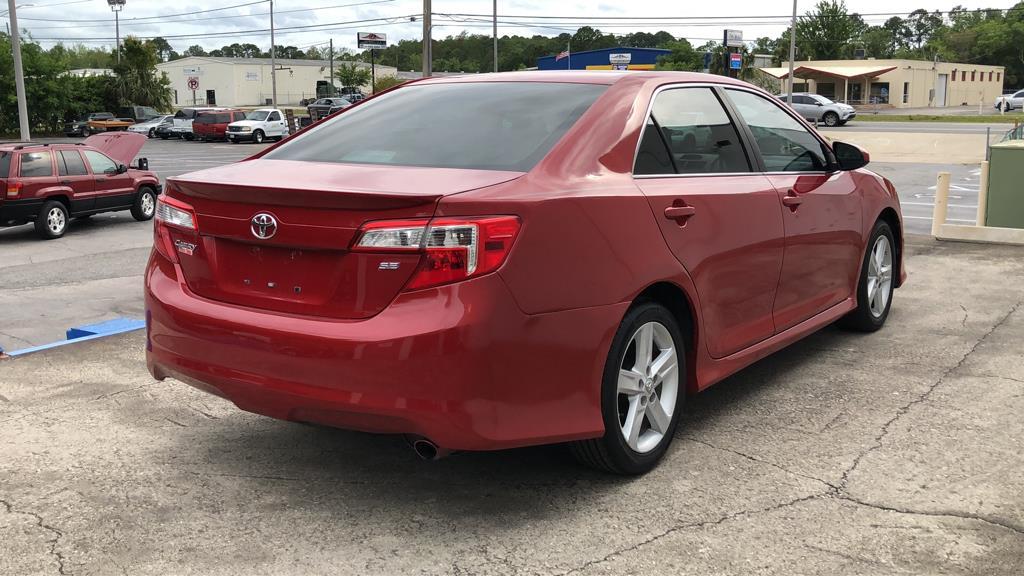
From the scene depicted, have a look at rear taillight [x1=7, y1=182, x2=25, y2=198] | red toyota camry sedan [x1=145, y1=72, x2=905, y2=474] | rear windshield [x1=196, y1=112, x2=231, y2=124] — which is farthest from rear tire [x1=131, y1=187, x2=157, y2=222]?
rear windshield [x1=196, y1=112, x2=231, y2=124]

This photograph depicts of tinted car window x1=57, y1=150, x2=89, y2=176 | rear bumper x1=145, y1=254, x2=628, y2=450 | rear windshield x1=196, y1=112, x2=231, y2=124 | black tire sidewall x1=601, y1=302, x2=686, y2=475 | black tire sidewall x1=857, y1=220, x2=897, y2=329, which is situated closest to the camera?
rear bumper x1=145, y1=254, x2=628, y2=450

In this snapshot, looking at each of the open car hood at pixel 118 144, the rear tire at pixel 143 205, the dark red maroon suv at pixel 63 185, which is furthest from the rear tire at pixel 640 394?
the open car hood at pixel 118 144

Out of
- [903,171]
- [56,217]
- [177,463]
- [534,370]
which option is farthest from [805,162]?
[903,171]

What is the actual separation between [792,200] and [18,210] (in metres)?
13.4

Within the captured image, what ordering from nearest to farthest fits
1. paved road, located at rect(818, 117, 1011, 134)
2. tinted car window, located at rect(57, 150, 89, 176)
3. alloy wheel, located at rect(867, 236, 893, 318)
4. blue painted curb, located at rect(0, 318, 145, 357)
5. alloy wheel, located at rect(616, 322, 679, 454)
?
alloy wheel, located at rect(616, 322, 679, 454) < alloy wheel, located at rect(867, 236, 893, 318) < blue painted curb, located at rect(0, 318, 145, 357) < tinted car window, located at rect(57, 150, 89, 176) < paved road, located at rect(818, 117, 1011, 134)

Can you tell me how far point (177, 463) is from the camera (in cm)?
417

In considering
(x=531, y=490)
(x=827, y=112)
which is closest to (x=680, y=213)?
(x=531, y=490)

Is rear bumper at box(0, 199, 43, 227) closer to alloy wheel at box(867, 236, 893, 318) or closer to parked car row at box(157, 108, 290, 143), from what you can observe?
alloy wheel at box(867, 236, 893, 318)

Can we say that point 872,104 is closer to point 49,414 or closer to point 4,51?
point 4,51

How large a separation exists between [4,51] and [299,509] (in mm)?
55969

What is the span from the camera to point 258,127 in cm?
4519

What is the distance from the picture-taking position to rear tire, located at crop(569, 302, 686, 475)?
3693 mm

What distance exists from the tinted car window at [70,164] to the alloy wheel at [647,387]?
14.5m

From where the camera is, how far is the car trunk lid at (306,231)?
10.7 ft
